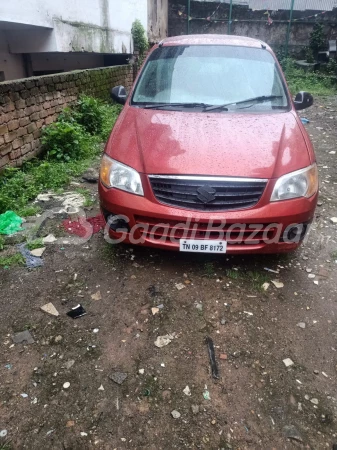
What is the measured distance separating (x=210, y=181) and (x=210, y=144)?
375mm

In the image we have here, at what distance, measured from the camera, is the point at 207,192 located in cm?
226

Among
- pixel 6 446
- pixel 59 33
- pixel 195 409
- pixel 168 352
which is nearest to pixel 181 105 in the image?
pixel 168 352

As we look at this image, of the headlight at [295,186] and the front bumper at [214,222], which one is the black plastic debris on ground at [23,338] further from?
the headlight at [295,186]

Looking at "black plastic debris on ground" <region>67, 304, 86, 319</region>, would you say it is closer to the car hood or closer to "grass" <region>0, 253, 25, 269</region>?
"grass" <region>0, 253, 25, 269</region>

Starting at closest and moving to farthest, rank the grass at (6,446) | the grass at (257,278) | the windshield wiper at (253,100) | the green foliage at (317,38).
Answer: the grass at (6,446), the grass at (257,278), the windshield wiper at (253,100), the green foliage at (317,38)

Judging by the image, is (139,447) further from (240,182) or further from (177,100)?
(177,100)

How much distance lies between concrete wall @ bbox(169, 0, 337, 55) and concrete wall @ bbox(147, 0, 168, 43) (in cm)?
79

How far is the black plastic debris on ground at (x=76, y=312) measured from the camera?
2.31 metres

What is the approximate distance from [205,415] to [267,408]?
34cm

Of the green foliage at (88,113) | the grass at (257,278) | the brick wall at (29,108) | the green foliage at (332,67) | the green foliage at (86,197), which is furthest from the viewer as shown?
the green foliage at (332,67)

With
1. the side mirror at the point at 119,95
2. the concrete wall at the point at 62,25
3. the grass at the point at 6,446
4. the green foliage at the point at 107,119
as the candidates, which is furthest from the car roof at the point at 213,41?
the grass at the point at 6,446

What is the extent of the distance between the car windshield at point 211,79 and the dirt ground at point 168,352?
144cm

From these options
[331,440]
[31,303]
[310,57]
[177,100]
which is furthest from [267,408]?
[310,57]

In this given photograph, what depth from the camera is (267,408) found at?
175 cm
